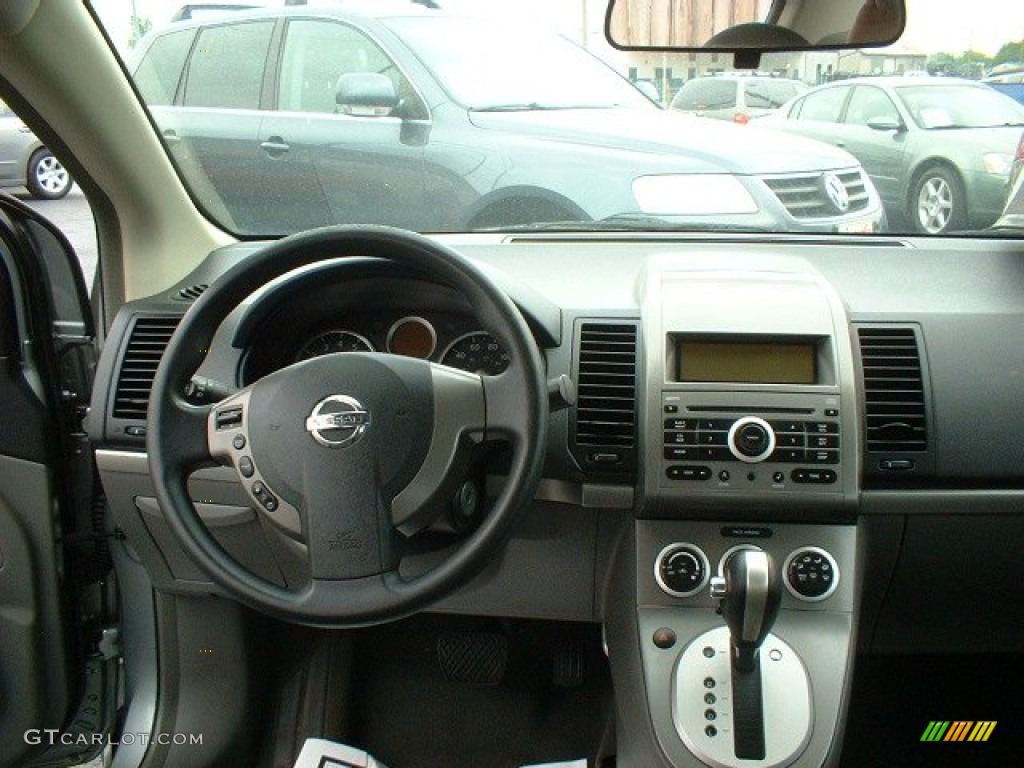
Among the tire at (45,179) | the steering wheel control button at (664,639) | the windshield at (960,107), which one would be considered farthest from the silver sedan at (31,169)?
the windshield at (960,107)

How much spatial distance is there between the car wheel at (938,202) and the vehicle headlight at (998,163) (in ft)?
0.24

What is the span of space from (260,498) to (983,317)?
145 centimetres

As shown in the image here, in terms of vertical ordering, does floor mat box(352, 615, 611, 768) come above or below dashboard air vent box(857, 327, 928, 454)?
below

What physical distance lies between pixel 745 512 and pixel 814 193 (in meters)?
0.98

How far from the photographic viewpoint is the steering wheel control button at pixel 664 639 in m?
2.05

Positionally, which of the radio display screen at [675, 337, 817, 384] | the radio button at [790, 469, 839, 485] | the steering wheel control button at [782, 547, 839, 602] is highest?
the radio display screen at [675, 337, 817, 384]

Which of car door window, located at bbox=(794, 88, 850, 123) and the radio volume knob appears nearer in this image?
the radio volume knob

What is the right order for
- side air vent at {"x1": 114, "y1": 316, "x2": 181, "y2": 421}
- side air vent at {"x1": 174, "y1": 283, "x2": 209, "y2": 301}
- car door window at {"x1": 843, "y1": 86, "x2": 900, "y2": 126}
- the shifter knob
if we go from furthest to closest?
car door window at {"x1": 843, "y1": 86, "x2": 900, "y2": 126} → side air vent at {"x1": 174, "y1": 283, "x2": 209, "y2": 301} → side air vent at {"x1": 114, "y1": 316, "x2": 181, "y2": 421} → the shifter knob

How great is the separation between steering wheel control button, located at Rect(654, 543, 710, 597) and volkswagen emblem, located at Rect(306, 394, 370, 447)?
0.73 metres

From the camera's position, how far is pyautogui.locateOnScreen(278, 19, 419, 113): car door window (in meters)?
2.67

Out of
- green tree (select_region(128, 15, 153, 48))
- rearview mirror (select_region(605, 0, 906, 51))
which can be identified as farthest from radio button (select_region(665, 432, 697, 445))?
green tree (select_region(128, 15, 153, 48))

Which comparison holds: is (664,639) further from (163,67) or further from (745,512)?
(163,67)

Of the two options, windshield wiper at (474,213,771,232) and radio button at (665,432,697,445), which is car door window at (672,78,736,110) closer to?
windshield wiper at (474,213,771,232)

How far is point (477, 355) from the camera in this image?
78.4 inches
